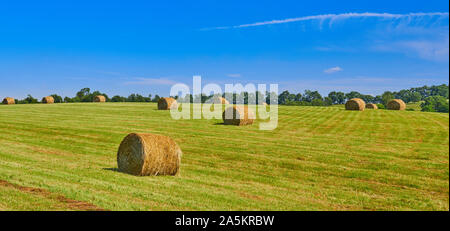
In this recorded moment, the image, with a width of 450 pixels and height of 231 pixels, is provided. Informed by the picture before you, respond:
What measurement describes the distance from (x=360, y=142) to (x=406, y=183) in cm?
967

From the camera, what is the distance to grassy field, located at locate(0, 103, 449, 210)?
11.0 meters

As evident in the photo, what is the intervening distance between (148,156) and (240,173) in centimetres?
433

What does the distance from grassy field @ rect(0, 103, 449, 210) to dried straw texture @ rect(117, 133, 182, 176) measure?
69 cm

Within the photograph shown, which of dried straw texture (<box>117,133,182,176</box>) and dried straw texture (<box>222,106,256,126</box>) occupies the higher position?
dried straw texture (<box>222,106,256,126</box>)

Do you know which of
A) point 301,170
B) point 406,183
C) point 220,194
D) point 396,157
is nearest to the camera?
point 220,194

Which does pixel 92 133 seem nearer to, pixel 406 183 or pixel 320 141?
pixel 320 141

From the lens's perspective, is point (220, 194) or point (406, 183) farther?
point (406, 183)

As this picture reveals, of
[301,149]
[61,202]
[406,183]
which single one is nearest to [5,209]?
[61,202]

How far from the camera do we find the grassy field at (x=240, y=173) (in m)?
11.0

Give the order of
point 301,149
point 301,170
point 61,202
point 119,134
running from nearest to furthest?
point 61,202, point 301,170, point 301,149, point 119,134

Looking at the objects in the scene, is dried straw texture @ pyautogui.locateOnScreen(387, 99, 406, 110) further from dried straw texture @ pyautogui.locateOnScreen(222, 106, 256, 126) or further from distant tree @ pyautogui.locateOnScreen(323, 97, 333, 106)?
distant tree @ pyautogui.locateOnScreen(323, 97, 333, 106)

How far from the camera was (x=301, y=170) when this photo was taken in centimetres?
1730

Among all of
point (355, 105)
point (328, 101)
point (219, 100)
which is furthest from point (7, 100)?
point (328, 101)

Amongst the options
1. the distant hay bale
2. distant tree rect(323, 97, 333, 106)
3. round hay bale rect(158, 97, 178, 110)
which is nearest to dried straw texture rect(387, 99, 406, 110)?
the distant hay bale
